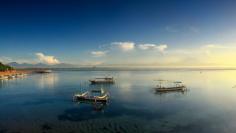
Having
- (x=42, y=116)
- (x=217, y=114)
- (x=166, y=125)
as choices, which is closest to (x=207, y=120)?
(x=217, y=114)

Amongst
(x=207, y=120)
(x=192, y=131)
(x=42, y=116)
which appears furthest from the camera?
(x=42, y=116)

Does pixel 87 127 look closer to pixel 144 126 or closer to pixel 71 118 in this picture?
pixel 71 118

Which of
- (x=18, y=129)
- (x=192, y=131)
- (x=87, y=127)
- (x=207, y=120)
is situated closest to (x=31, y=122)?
(x=18, y=129)

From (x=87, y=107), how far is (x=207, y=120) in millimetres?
24550

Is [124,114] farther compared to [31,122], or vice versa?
[124,114]

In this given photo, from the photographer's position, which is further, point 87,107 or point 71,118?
point 87,107

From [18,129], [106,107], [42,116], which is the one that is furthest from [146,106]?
[18,129]

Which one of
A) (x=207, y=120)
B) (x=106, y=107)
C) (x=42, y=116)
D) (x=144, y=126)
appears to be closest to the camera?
(x=144, y=126)

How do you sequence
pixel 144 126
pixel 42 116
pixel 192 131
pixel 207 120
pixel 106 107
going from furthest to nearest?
pixel 106 107 → pixel 42 116 → pixel 207 120 → pixel 144 126 → pixel 192 131

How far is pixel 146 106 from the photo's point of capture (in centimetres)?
4622

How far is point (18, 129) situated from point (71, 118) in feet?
28.9

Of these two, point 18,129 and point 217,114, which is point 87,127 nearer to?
point 18,129

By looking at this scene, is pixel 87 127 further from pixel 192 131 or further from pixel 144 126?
pixel 192 131

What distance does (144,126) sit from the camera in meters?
31.6
